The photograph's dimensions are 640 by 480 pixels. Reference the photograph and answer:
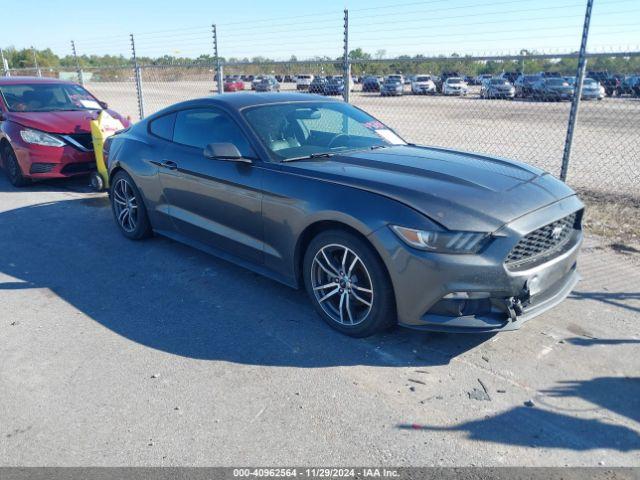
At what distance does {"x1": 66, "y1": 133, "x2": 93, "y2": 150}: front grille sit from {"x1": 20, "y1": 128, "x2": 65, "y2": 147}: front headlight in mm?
196

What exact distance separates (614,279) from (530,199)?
6.00ft

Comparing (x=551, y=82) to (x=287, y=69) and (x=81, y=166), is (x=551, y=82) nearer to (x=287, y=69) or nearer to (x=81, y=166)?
(x=287, y=69)

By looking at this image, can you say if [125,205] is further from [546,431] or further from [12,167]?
[546,431]

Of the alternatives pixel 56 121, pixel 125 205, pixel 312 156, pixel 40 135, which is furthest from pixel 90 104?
pixel 312 156

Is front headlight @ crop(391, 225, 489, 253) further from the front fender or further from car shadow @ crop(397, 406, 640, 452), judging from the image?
car shadow @ crop(397, 406, 640, 452)

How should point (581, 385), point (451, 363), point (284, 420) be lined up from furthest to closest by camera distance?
1. point (451, 363)
2. point (581, 385)
3. point (284, 420)

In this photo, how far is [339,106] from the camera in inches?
199

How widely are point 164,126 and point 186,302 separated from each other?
6.58ft

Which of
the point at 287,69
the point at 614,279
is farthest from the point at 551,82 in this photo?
the point at 614,279

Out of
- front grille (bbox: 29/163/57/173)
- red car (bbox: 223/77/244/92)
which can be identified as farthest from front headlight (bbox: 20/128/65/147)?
red car (bbox: 223/77/244/92)

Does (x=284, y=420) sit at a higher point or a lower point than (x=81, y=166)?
lower

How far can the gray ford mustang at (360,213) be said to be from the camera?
3117 millimetres

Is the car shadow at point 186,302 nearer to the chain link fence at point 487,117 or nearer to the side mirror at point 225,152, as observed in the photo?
the side mirror at point 225,152

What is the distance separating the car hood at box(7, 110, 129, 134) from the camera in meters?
7.87
